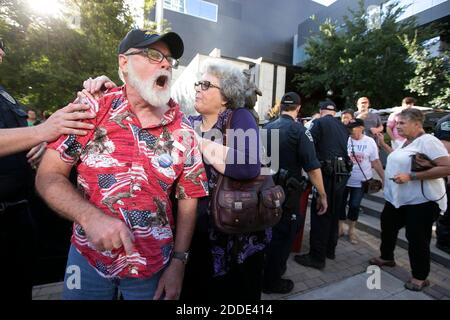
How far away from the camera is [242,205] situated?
165 cm

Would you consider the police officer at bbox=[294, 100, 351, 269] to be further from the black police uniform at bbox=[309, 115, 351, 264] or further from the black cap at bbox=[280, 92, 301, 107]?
the black cap at bbox=[280, 92, 301, 107]

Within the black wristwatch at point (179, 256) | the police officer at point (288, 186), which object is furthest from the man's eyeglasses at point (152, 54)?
the police officer at point (288, 186)

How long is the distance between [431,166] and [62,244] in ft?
12.3

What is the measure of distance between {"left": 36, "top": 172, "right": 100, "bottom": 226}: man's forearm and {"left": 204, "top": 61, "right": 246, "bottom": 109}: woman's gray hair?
44.5 inches

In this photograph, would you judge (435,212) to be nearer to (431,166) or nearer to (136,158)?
(431,166)

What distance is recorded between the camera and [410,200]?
307 cm

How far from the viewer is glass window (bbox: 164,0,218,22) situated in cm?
2548

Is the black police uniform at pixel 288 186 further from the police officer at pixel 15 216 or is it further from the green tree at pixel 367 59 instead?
the green tree at pixel 367 59

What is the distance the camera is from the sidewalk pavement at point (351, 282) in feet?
9.77

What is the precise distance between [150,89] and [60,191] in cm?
66

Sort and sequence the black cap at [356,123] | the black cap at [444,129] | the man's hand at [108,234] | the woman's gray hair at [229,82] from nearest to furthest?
the man's hand at [108,234] → the woman's gray hair at [229,82] → the black cap at [444,129] → the black cap at [356,123]

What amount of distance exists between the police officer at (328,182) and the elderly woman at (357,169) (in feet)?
2.89

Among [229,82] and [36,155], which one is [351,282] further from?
[36,155]

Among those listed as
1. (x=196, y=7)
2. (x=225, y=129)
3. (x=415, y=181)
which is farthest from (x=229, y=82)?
(x=196, y=7)
